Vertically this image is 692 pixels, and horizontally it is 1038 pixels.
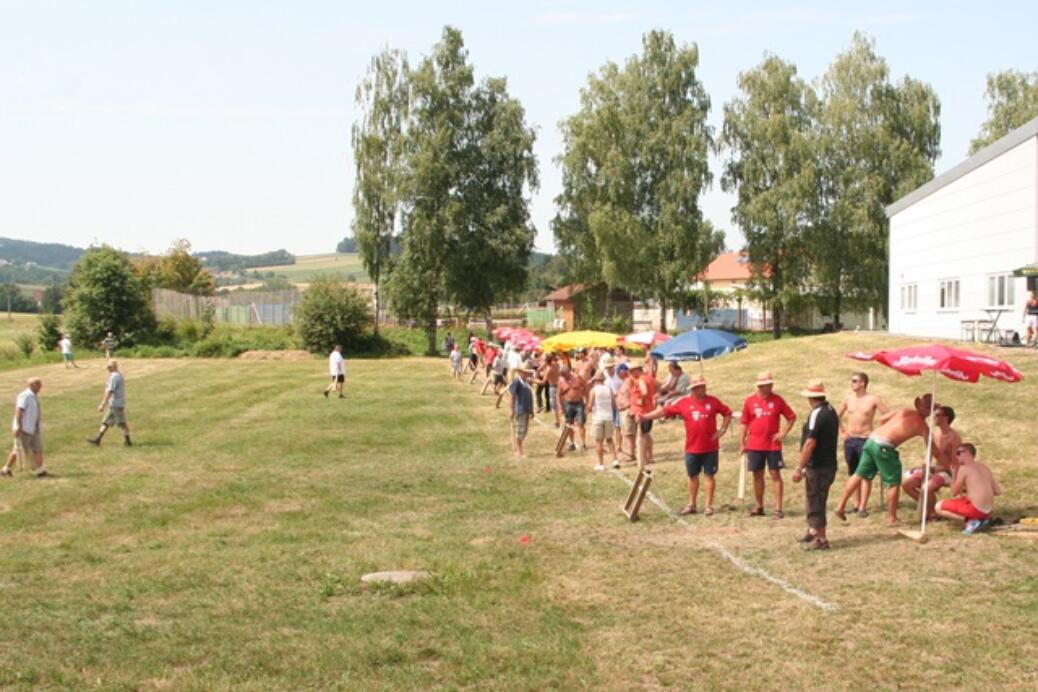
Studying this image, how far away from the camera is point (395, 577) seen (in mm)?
10469

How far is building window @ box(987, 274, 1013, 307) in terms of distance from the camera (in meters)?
28.5

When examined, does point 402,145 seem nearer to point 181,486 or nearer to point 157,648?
point 181,486

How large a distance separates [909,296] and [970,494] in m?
26.7

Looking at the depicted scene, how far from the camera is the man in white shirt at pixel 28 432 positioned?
17.9 meters

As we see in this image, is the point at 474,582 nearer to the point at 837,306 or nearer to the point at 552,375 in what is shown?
the point at 552,375

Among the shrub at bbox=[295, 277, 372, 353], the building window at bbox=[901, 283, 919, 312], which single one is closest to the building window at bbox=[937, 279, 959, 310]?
the building window at bbox=[901, 283, 919, 312]

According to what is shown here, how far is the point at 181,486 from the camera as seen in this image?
1692 centimetres

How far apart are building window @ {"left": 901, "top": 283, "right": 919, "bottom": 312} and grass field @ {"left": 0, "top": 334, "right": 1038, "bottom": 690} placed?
16.4 metres

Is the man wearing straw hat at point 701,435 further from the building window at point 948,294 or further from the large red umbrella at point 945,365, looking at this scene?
the building window at point 948,294

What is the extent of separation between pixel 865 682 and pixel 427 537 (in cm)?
644

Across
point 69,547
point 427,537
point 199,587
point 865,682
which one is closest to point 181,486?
point 69,547

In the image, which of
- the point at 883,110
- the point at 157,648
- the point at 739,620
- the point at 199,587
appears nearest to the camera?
the point at 157,648

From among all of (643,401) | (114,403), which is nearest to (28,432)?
(114,403)

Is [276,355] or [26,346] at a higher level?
[26,346]
